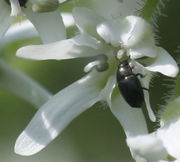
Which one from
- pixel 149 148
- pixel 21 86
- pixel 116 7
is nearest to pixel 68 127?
pixel 21 86

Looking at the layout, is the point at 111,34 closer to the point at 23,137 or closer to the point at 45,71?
the point at 23,137

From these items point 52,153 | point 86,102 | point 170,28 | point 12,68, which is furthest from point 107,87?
point 52,153

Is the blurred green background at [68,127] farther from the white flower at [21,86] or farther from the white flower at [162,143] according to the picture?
the white flower at [162,143]

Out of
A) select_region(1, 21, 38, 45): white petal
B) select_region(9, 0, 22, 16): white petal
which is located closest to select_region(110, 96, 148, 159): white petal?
select_region(9, 0, 22, 16): white petal

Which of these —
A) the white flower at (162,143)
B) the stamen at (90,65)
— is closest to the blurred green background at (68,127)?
the stamen at (90,65)

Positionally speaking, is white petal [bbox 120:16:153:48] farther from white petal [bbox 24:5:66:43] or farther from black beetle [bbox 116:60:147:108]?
white petal [bbox 24:5:66:43]

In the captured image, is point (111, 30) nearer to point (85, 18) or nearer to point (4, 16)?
point (85, 18)
